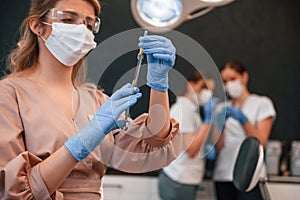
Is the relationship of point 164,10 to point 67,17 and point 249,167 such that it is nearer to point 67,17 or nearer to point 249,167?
point 67,17

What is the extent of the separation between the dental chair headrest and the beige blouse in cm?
62

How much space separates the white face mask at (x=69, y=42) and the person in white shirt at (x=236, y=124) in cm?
160

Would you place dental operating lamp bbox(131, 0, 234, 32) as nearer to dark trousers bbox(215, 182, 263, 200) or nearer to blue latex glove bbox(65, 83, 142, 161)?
blue latex glove bbox(65, 83, 142, 161)

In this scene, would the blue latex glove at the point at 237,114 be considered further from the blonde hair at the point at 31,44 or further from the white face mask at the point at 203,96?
the blonde hair at the point at 31,44

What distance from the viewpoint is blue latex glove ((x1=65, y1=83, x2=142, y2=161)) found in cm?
117

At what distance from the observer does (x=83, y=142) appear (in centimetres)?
116

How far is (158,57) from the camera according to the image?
1.19m

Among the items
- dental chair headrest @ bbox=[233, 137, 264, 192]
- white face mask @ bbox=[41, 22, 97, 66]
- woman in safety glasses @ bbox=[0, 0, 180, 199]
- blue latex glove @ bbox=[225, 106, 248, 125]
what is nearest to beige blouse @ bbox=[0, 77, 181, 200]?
woman in safety glasses @ bbox=[0, 0, 180, 199]

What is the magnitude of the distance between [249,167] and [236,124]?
1.02m

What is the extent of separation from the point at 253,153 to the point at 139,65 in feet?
3.05

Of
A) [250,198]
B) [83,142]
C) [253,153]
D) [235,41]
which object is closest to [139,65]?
[83,142]

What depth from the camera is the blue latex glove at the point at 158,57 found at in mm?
1188

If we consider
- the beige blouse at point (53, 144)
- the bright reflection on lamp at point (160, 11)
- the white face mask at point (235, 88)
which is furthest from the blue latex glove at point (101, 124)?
the white face mask at point (235, 88)

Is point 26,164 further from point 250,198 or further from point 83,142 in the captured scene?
point 250,198
